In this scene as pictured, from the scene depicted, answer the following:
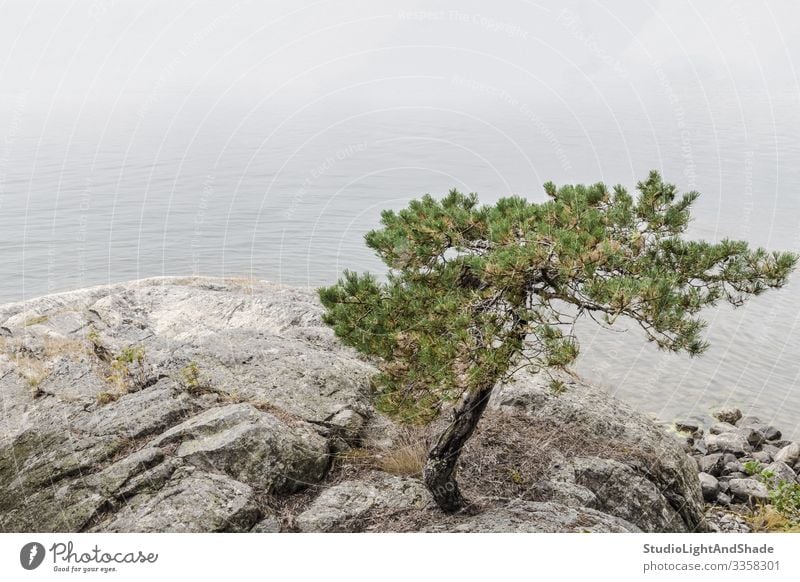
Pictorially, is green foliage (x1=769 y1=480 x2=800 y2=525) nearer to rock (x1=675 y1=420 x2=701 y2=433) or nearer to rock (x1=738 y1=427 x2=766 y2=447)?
rock (x1=738 y1=427 x2=766 y2=447)

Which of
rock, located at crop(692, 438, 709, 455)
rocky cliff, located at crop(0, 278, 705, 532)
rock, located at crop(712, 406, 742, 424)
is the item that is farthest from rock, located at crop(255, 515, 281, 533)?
rock, located at crop(712, 406, 742, 424)

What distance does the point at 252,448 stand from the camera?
26.7 feet

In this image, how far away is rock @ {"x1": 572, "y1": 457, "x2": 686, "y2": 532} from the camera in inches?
359

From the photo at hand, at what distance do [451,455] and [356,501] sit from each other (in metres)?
1.38

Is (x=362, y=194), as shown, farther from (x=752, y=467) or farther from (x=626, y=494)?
(x=626, y=494)

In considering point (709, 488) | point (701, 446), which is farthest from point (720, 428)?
point (709, 488)

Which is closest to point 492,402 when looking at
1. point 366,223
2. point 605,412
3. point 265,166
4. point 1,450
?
point 605,412

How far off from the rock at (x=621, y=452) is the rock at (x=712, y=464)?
276 cm

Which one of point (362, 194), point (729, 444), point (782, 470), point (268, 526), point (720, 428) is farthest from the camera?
point (362, 194)

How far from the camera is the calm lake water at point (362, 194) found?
59.9ft

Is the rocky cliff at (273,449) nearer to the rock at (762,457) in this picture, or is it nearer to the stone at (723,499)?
the stone at (723,499)

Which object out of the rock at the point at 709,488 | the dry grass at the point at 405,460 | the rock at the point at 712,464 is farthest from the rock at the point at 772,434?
the dry grass at the point at 405,460

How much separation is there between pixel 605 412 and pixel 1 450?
378 inches
